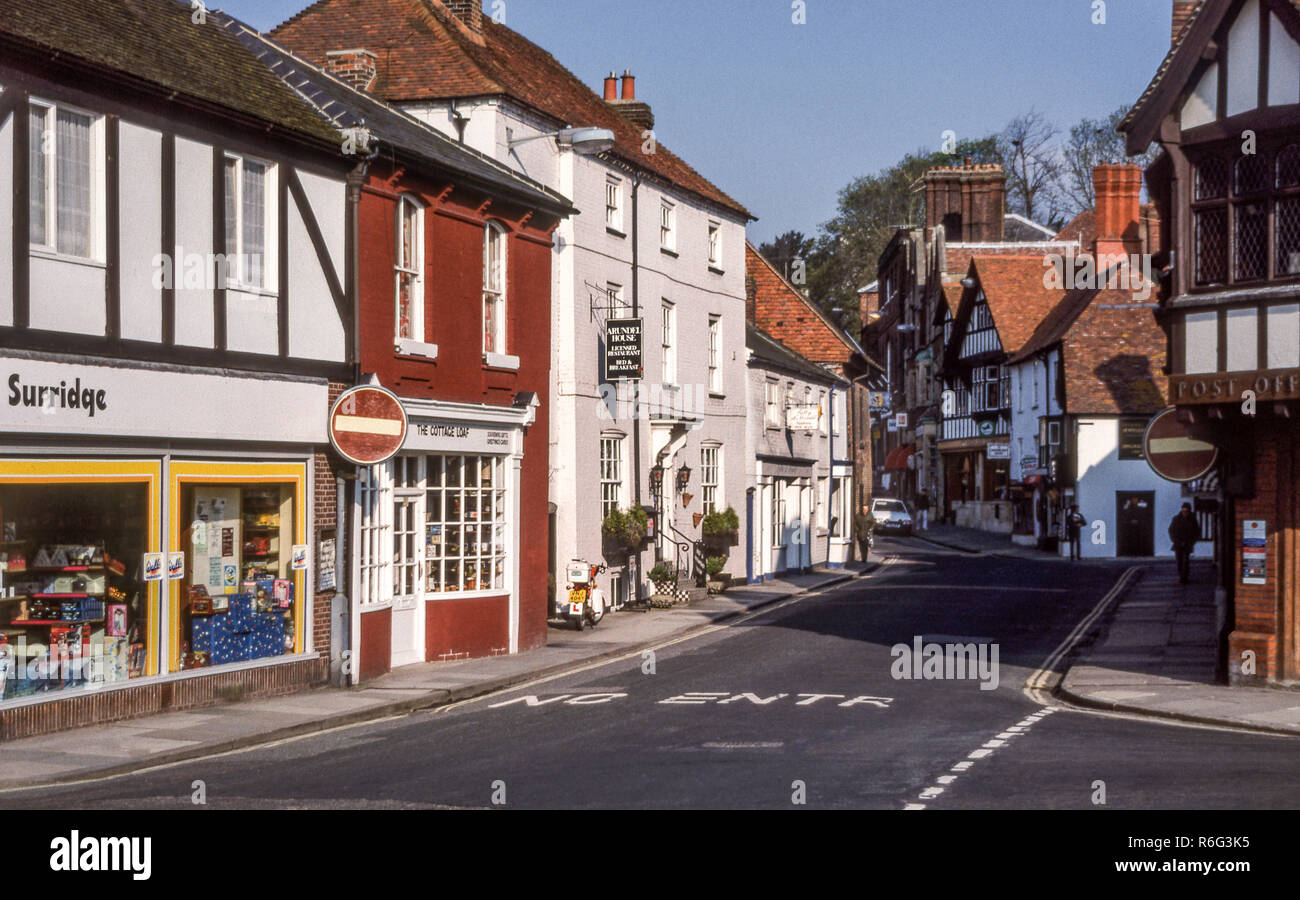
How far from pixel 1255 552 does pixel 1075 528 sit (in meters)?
32.2

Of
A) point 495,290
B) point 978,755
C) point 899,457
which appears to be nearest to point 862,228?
point 899,457

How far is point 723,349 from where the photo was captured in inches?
1508

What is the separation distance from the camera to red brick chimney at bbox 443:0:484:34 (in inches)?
1192

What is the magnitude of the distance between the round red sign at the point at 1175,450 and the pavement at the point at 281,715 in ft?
28.5

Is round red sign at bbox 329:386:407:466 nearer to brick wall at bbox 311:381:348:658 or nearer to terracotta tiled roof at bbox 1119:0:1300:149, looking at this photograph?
brick wall at bbox 311:381:348:658

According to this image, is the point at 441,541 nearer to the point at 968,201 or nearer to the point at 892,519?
the point at 892,519

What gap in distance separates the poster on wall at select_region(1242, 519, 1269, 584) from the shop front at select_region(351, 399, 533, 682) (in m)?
10.6

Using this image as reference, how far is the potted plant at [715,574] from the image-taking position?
118 ft

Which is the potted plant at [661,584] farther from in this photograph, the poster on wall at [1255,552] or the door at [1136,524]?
the door at [1136,524]

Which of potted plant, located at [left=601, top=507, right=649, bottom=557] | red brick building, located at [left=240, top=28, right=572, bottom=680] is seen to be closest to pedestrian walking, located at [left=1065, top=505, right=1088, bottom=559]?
potted plant, located at [left=601, top=507, right=649, bottom=557]

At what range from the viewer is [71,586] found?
15.6 m
